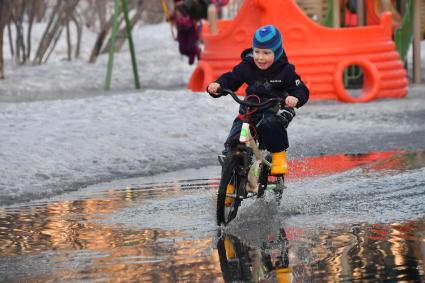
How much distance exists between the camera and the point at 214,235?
7.36 metres

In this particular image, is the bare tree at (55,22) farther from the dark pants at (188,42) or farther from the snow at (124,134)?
the snow at (124,134)

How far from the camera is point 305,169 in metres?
11.0

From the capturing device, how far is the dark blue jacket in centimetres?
850

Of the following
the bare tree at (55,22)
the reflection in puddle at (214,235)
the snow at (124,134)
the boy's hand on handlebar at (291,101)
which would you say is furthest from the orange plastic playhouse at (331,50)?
the boy's hand on handlebar at (291,101)

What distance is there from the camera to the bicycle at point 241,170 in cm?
778

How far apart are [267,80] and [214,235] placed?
1.58 metres

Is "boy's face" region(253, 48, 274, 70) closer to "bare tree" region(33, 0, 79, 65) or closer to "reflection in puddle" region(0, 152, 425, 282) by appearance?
"reflection in puddle" region(0, 152, 425, 282)

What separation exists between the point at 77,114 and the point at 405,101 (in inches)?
215

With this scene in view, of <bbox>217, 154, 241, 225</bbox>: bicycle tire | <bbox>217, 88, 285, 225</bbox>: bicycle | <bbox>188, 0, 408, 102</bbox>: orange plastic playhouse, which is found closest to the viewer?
<bbox>217, 154, 241, 225</bbox>: bicycle tire

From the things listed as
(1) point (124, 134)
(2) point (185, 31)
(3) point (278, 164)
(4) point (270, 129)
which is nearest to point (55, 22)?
(2) point (185, 31)

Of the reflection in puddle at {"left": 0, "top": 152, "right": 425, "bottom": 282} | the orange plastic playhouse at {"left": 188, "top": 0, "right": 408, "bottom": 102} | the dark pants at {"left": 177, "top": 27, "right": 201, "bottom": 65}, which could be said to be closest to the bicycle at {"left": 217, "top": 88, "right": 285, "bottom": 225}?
the reflection in puddle at {"left": 0, "top": 152, "right": 425, "bottom": 282}

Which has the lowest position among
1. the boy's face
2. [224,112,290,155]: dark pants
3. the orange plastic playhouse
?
the orange plastic playhouse

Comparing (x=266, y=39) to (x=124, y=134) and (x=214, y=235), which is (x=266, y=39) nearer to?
(x=214, y=235)

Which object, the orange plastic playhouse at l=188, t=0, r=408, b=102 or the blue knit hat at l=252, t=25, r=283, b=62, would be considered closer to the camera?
the blue knit hat at l=252, t=25, r=283, b=62
